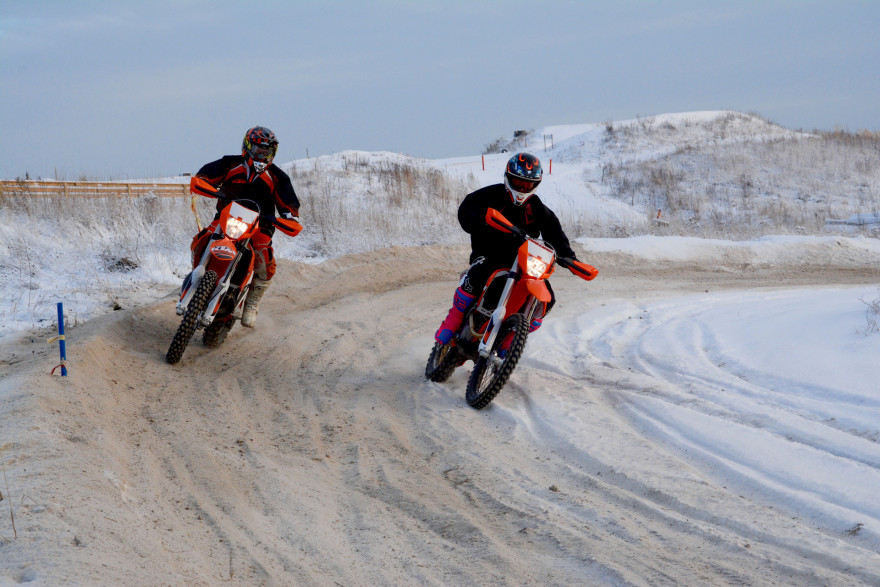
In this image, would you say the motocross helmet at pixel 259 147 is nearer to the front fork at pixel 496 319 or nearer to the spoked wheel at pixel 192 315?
the spoked wheel at pixel 192 315

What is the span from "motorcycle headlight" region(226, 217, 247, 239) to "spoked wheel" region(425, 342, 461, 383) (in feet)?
7.18

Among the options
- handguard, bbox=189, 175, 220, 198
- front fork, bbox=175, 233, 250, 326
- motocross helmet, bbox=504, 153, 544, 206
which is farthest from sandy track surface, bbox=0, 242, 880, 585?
motocross helmet, bbox=504, 153, 544, 206

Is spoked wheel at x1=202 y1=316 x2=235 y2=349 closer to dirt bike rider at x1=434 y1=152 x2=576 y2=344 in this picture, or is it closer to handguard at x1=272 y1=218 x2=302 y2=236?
handguard at x1=272 y1=218 x2=302 y2=236

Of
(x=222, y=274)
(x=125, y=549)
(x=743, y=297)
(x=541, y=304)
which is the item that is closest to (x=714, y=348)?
(x=541, y=304)

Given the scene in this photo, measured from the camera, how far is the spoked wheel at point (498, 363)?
6020 millimetres

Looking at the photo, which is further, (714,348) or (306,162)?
(306,162)

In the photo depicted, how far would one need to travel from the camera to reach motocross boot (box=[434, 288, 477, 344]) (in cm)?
671

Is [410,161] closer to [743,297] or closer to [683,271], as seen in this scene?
[683,271]

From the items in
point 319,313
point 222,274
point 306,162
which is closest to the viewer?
point 222,274

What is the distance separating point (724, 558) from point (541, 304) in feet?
9.76

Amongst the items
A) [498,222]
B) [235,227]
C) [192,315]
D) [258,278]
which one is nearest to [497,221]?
[498,222]

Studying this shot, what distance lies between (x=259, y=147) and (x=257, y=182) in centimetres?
42

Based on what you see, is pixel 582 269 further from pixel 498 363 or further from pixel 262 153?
pixel 262 153

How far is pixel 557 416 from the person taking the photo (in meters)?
6.04
